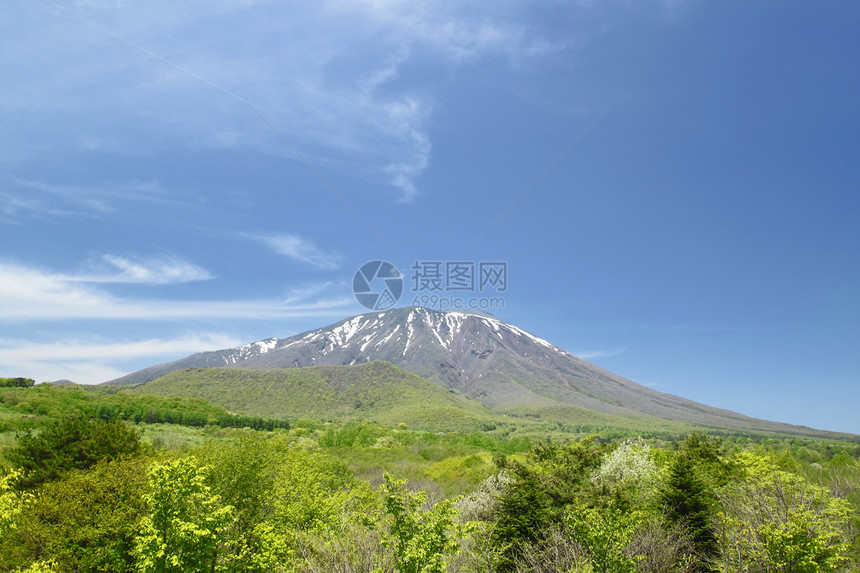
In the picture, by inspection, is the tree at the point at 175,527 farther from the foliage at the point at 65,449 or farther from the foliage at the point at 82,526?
the foliage at the point at 65,449

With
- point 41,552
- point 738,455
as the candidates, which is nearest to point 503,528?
point 41,552

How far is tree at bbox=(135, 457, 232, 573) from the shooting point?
1457 centimetres

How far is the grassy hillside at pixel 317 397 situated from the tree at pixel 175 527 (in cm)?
13621

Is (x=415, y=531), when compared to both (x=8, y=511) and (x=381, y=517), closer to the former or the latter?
(x=381, y=517)

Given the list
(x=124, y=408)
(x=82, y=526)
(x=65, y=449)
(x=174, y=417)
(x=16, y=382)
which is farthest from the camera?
(x=16, y=382)

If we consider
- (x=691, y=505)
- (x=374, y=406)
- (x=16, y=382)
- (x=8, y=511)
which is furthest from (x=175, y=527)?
(x=374, y=406)

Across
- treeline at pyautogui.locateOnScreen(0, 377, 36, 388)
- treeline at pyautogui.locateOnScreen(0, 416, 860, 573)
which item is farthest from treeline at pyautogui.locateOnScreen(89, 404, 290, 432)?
treeline at pyautogui.locateOnScreen(0, 416, 860, 573)

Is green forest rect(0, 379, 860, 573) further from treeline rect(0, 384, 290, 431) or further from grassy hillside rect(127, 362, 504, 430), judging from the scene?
grassy hillside rect(127, 362, 504, 430)

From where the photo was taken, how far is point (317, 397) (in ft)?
607

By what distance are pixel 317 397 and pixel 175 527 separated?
179383 millimetres

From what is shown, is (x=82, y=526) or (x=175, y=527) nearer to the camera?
(x=175, y=527)

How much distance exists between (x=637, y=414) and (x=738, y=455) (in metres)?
177

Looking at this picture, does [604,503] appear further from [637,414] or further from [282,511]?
[637,414]

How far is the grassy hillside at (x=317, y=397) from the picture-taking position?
160 meters
